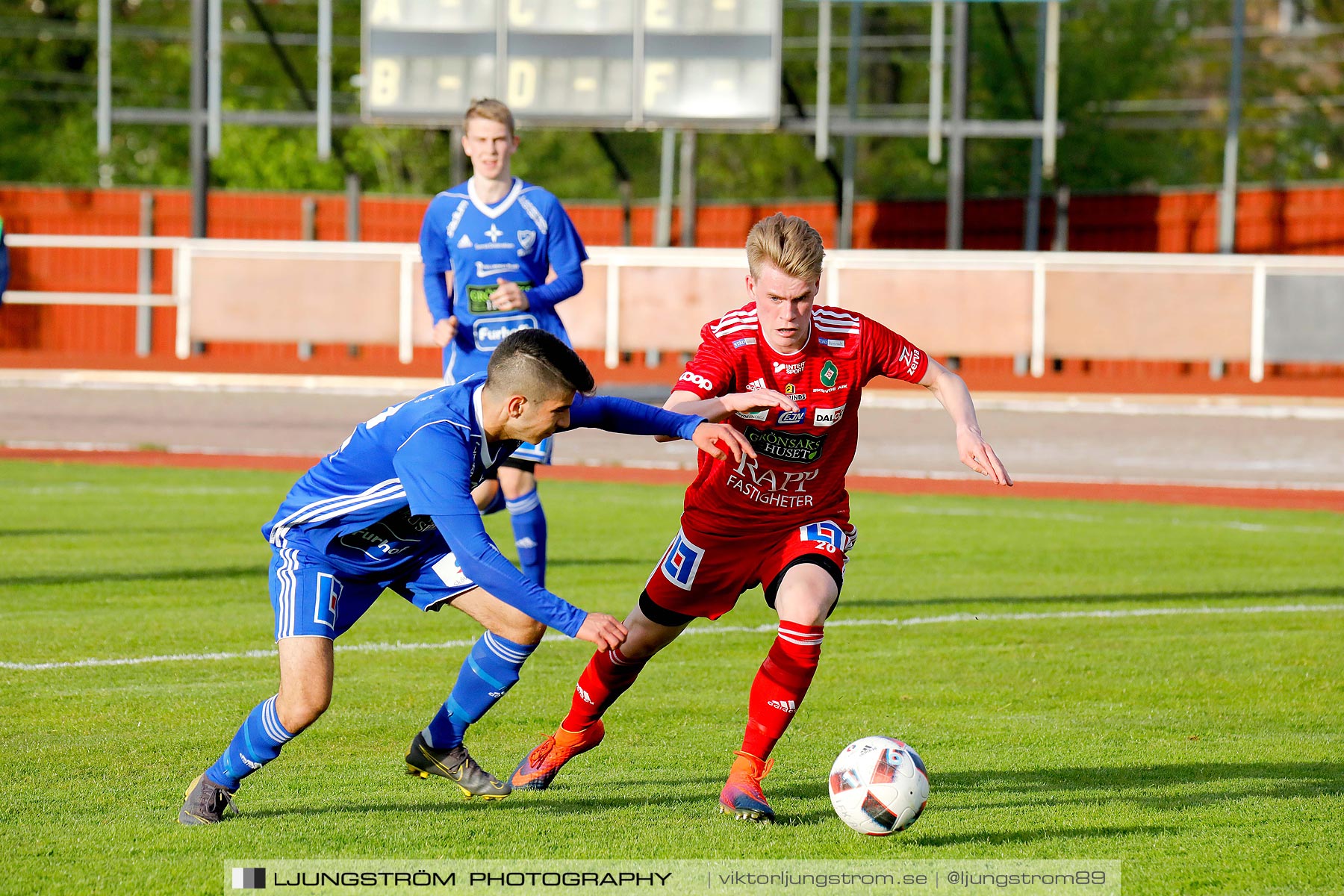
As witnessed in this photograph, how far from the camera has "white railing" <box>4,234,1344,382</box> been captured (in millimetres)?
23422

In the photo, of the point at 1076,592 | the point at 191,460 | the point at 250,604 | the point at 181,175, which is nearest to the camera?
the point at 250,604

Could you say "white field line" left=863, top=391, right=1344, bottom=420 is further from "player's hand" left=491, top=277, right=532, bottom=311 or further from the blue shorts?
the blue shorts

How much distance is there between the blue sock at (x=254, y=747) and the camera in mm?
5035

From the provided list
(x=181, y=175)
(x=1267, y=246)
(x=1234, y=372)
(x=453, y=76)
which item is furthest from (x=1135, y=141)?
(x=181, y=175)

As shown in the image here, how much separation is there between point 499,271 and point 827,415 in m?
4.12

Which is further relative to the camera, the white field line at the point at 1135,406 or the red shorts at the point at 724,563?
the white field line at the point at 1135,406

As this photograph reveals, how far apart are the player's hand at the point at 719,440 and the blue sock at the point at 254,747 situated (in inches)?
57.8

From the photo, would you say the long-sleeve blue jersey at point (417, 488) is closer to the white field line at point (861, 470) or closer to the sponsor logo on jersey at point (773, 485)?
the sponsor logo on jersey at point (773, 485)

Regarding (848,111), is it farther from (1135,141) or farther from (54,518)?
(54,518)

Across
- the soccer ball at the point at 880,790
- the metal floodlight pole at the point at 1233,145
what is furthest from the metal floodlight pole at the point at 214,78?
the soccer ball at the point at 880,790

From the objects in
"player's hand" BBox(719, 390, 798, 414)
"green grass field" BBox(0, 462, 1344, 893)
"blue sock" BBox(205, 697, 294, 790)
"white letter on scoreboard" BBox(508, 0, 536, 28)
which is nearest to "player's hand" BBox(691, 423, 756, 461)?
"player's hand" BBox(719, 390, 798, 414)

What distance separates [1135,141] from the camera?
3728cm

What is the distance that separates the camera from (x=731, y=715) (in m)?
6.77

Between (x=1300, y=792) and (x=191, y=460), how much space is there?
12937mm
